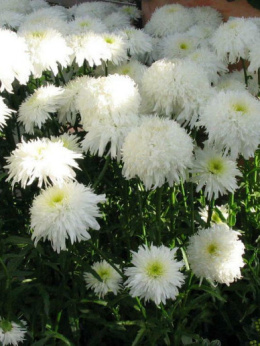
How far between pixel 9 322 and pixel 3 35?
0.90m

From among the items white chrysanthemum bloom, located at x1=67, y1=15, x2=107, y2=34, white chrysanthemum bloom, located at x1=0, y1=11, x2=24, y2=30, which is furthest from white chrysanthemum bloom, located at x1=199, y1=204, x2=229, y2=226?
white chrysanthemum bloom, located at x1=0, y1=11, x2=24, y2=30

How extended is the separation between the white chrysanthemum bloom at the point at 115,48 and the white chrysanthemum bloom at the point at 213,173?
610mm

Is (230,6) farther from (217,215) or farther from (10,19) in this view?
(217,215)

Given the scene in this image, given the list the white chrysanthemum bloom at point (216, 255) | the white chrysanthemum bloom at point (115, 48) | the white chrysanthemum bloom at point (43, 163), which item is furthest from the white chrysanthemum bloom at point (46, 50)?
the white chrysanthemum bloom at point (216, 255)

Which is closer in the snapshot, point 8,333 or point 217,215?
point 8,333

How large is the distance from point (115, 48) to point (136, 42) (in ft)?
0.84

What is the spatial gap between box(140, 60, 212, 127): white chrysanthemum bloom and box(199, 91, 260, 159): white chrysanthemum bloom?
9 centimetres

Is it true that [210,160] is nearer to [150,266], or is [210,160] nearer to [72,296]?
[150,266]

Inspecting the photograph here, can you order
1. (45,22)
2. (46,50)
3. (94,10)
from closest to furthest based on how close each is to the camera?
(46,50), (45,22), (94,10)

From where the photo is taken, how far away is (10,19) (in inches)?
89.7

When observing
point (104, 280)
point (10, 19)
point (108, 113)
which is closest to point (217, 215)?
point (104, 280)

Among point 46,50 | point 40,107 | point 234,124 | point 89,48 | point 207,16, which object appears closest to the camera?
point 234,124

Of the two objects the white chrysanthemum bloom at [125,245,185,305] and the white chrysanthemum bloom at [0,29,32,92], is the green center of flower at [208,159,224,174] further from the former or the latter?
the white chrysanthemum bloom at [0,29,32,92]

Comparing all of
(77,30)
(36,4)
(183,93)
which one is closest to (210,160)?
(183,93)
